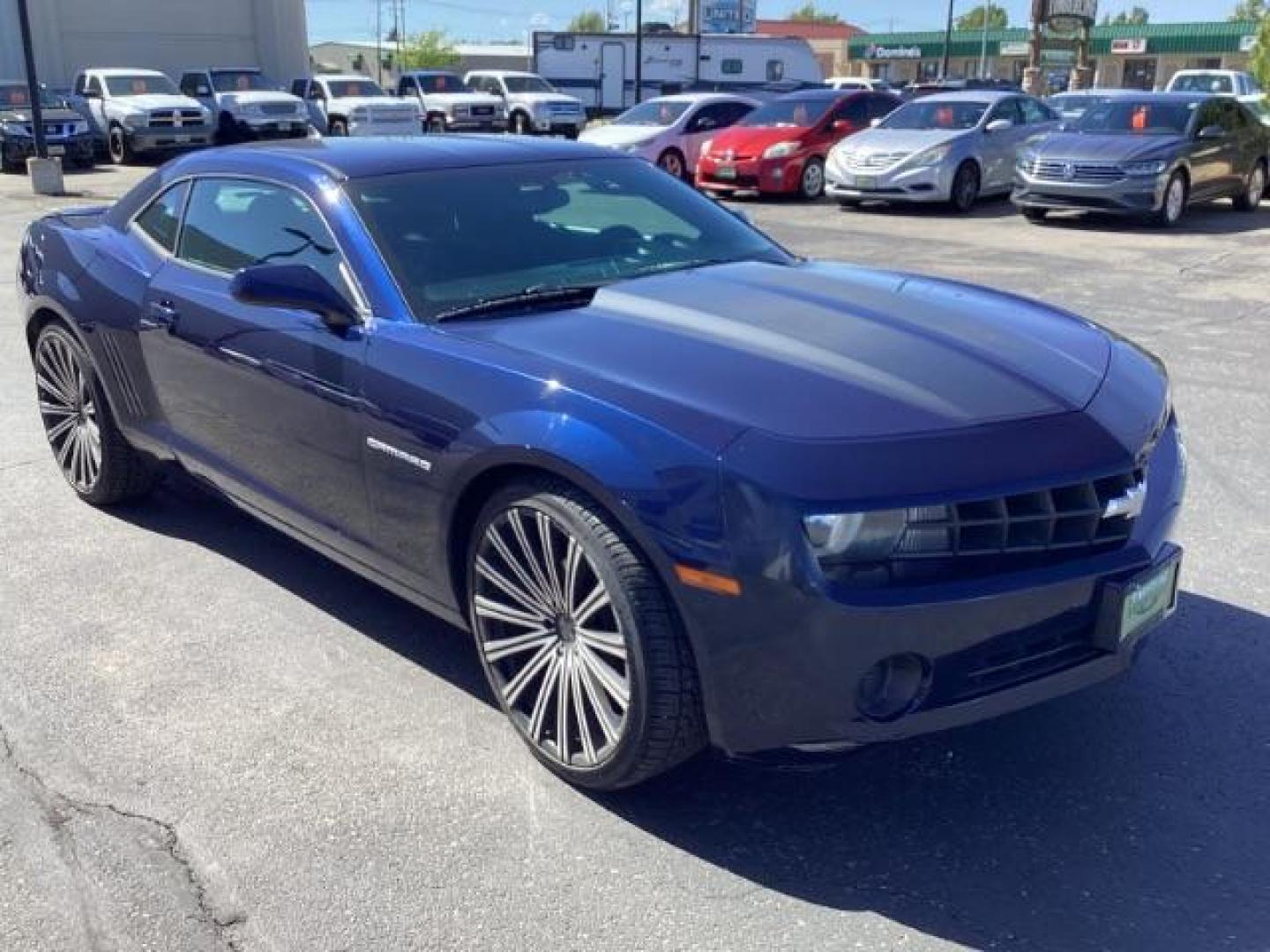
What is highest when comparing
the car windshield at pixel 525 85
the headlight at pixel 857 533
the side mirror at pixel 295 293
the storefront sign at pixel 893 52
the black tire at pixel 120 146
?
the storefront sign at pixel 893 52

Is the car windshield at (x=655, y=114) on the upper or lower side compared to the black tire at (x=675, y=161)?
upper

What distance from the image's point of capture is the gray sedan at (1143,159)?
1422 centimetres

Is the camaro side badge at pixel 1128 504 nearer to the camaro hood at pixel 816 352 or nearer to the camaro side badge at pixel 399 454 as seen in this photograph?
the camaro hood at pixel 816 352

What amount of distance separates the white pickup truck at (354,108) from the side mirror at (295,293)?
2380cm

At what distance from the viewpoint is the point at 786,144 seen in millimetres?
18109

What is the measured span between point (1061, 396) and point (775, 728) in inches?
43.6

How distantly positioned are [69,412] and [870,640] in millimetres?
4075

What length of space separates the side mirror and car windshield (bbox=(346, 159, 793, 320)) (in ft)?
0.64

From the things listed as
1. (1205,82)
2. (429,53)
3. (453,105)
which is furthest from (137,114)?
(429,53)

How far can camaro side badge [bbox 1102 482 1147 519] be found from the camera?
9.58ft

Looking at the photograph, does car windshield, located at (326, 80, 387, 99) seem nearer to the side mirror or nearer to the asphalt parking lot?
the asphalt parking lot

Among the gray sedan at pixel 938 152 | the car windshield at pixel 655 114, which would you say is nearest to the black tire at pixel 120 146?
the car windshield at pixel 655 114

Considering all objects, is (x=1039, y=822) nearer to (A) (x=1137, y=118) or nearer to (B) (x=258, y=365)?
(B) (x=258, y=365)

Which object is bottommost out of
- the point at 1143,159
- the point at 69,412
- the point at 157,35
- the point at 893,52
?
the point at 69,412
